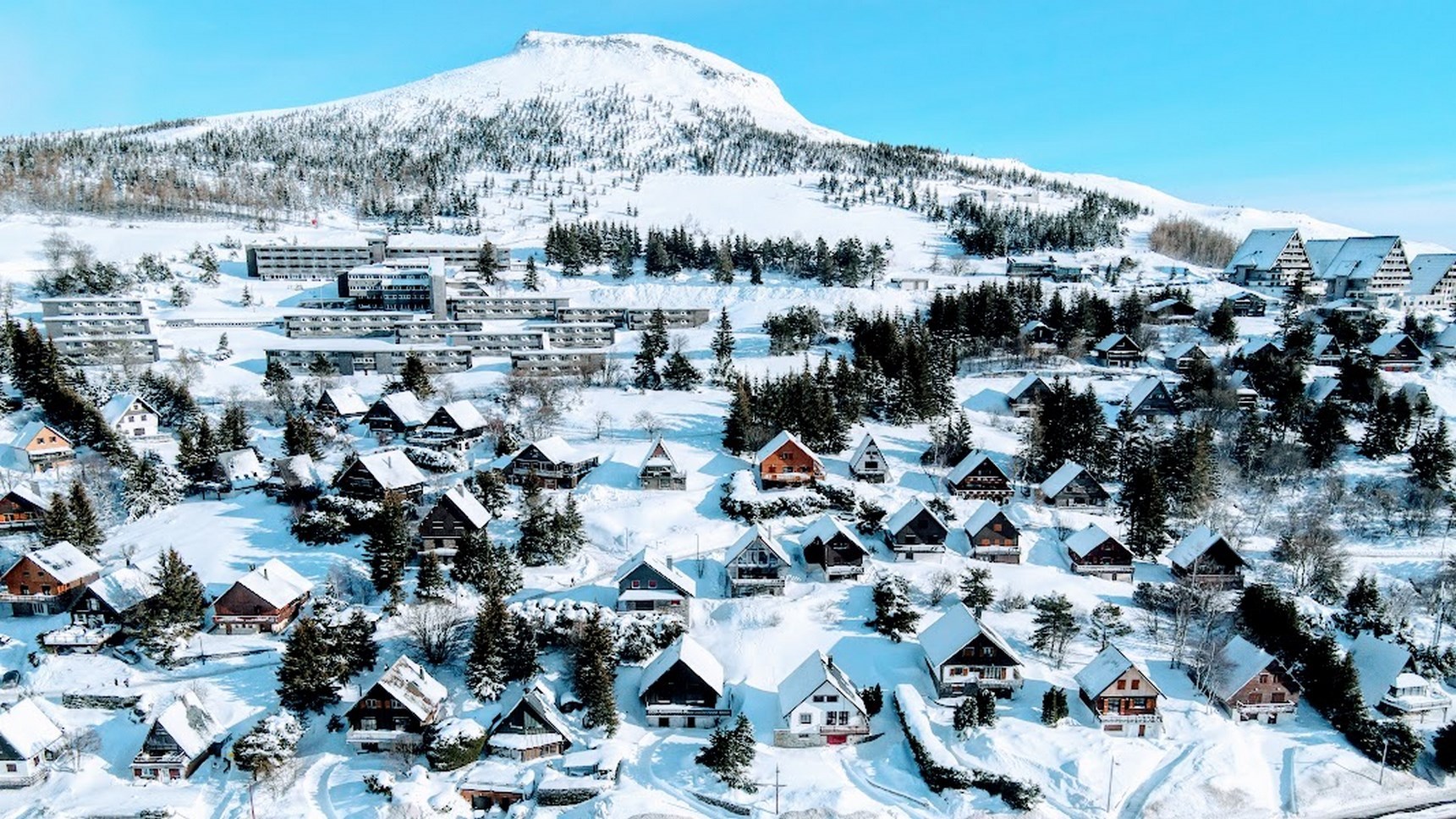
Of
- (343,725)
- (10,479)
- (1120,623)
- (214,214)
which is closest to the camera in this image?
(343,725)

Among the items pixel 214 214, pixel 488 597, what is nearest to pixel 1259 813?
pixel 488 597

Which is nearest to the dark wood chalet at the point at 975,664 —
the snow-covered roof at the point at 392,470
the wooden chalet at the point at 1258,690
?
the wooden chalet at the point at 1258,690

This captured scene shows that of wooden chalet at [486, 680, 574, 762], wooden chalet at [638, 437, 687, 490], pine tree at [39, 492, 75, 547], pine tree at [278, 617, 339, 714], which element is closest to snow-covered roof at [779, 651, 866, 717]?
wooden chalet at [486, 680, 574, 762]

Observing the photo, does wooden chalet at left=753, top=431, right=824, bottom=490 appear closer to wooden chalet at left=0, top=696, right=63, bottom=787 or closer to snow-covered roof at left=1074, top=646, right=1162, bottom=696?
snow-covered roof at left=1074, top=646, right=1162, bottom=696

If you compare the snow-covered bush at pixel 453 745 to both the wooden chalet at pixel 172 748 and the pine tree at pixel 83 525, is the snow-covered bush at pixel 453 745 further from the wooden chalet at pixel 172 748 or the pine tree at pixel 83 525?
the pine tree at pixel 83 525

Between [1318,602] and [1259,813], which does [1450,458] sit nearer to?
[1318,602]

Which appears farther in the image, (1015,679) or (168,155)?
(168,155)

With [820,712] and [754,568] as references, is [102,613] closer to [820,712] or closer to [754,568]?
[754,568]
